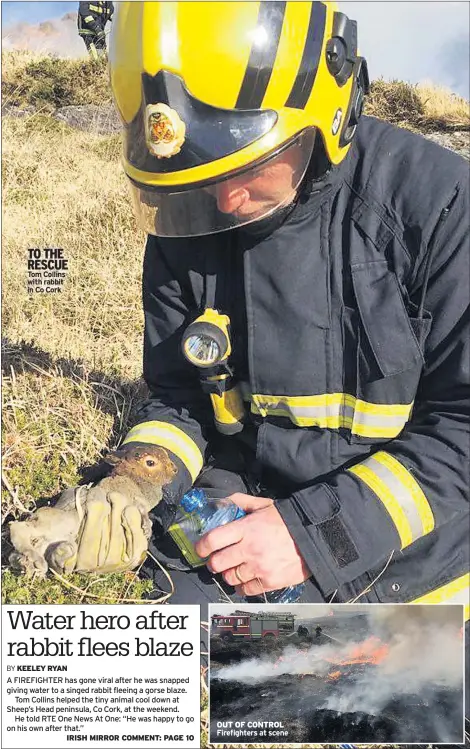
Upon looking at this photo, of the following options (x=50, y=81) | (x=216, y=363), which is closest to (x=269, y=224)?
(x=216, y=363)

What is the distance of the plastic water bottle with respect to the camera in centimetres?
205

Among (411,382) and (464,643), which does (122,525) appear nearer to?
(411,382)

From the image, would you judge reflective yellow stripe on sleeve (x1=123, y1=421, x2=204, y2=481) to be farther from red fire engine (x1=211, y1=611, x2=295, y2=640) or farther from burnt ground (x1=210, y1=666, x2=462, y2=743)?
burnt ground (x1=210, y1=666, x2=462, y2=743)

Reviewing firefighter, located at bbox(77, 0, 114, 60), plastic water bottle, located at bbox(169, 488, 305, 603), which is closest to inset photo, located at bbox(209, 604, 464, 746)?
plastic water bottle, located at bbox(169, 488, 305, 603)

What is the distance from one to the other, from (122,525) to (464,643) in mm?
961

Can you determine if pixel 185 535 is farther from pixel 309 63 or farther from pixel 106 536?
pixel 309 63

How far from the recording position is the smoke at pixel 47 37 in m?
2.20

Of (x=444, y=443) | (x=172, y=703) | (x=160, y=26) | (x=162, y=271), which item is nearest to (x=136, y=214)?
(x=162, y=271)

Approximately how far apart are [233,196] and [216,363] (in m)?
0.48

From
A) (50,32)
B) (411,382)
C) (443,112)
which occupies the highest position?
(50,32)

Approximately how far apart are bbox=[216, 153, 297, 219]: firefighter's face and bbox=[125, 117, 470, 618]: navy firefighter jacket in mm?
115

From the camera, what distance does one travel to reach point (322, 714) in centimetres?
196

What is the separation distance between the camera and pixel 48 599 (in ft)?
6.54

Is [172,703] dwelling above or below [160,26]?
below
